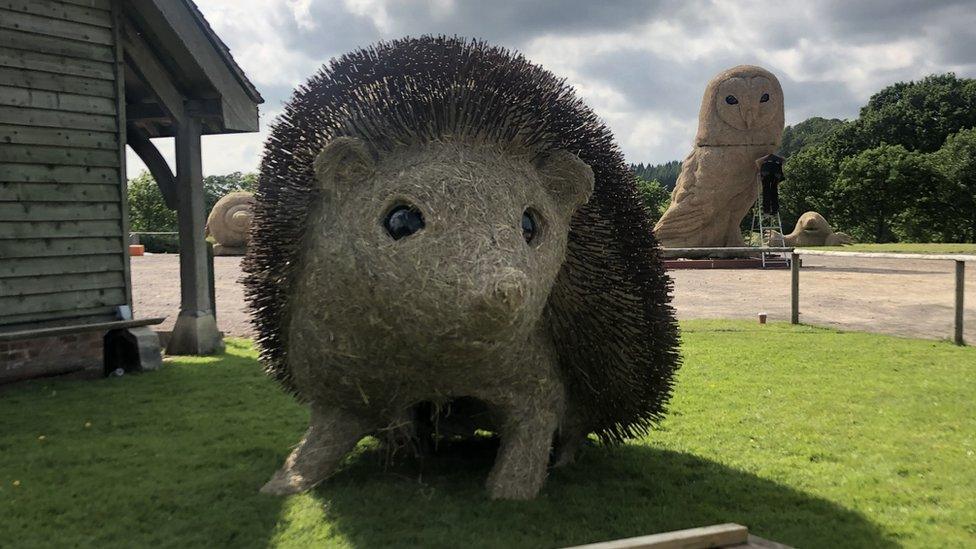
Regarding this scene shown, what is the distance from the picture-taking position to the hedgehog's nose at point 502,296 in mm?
2623

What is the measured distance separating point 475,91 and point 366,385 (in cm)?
133

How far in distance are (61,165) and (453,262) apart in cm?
570

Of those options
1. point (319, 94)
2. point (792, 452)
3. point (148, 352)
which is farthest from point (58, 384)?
point (792, 452)

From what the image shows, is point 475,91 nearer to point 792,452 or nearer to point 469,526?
point 469,526

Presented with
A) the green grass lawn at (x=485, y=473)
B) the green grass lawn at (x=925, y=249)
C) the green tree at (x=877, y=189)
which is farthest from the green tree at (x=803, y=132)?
the green grass lawn at (x=485, y=473)

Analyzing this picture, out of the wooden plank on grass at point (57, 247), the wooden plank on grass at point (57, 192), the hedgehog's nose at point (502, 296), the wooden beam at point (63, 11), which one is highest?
the wooden beam at point (63, 11)

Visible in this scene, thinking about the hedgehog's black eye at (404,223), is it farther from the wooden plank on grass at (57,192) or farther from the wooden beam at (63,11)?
the wooden beam at (63,11)

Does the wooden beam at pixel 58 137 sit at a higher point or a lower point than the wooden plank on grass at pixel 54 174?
higher

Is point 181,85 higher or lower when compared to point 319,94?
higher

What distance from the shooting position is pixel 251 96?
26.7 ft

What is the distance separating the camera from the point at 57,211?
22.5 feet

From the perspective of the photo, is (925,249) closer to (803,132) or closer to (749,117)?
(749,117)

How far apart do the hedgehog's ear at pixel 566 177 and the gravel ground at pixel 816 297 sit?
6470 mm

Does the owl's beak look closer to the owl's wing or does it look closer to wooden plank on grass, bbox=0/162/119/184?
the owl's wing
